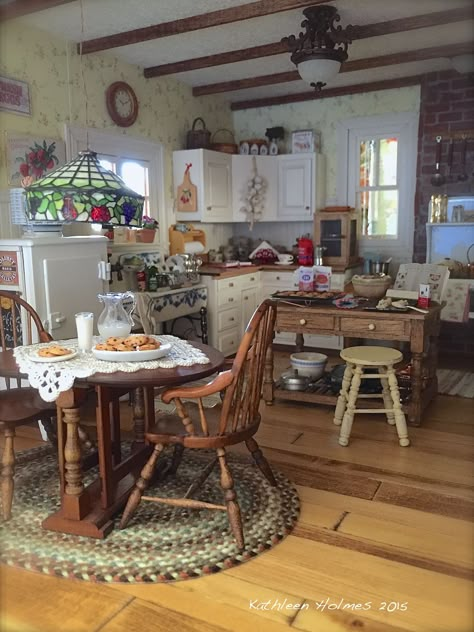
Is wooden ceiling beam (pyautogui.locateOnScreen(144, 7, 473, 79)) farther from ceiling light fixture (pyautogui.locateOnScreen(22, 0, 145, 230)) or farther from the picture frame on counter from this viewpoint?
ceiling light fixture (pyautogui.locateOnScreen(22, 0, 145, 230))

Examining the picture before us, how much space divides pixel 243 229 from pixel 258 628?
4.85 m

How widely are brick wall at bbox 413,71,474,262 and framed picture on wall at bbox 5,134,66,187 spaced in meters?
3.20

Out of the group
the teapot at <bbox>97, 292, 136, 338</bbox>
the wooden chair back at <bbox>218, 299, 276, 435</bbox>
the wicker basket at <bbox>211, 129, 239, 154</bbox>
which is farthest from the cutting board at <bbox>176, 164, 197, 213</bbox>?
the wooden chair back at <bbox>218, 299, 276, 435</bbox>

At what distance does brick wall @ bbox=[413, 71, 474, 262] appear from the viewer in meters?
5.00

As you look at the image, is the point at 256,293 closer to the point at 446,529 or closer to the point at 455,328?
the point at 455,328

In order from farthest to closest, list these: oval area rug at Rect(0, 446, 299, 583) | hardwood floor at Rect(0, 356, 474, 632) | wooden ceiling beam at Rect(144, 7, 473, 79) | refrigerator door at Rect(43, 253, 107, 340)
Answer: wooden ceiling beam at Rect(144, 7, 473, 79) → refrigerator door at Rect(43, 253, 107, 340) → oval area rug at Rect(0, 446, 299, 583) → hardwood floor at Rect(0, 356, 474, 632)

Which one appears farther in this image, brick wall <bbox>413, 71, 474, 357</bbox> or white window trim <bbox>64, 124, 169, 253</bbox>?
brick wall <bbox>413, 71, 474, 357</bbox>

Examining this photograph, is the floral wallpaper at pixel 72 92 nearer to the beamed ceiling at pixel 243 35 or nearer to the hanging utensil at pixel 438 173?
the beamed ceiling at pixel 243 35

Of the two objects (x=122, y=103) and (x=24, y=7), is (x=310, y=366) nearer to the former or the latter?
(x=122, y=103)

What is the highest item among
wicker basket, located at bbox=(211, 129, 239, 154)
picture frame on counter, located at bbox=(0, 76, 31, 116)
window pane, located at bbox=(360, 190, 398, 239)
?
picture frame on counter, located at bbox=(0, 76, 31, 116)

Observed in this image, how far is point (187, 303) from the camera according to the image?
4695 mm

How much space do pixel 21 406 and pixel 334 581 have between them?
60.5 inches

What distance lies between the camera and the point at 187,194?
5.23 metres

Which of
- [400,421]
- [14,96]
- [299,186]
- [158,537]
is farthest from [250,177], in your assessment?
[158,537]
